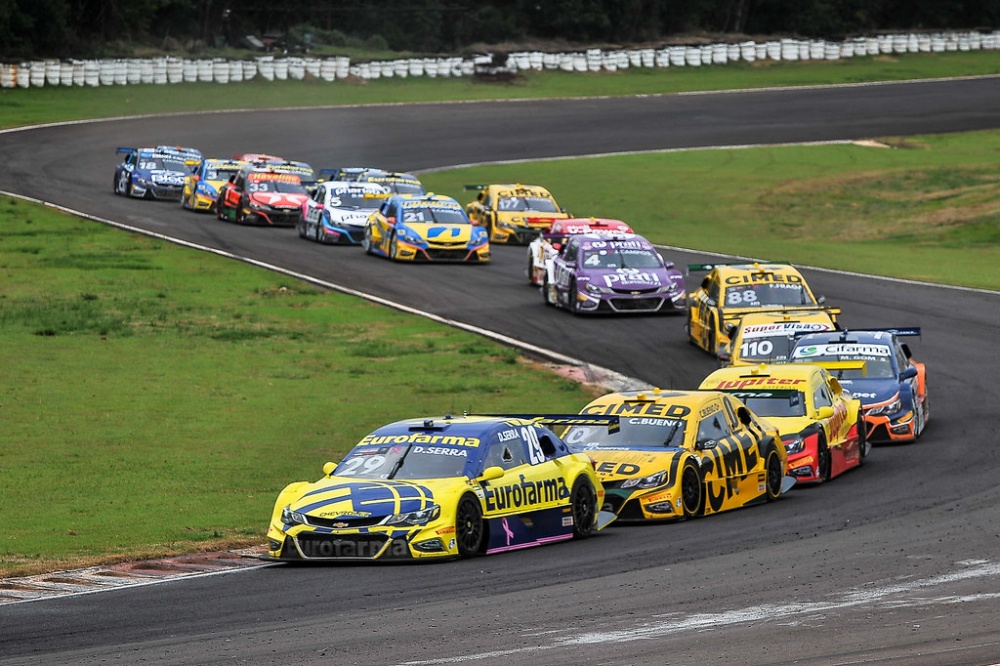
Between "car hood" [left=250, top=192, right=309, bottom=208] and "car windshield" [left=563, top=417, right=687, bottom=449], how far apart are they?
3064cm

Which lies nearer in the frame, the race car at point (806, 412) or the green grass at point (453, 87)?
the race car at point (806, 412)

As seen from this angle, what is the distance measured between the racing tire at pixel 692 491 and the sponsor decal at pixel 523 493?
1.72 m

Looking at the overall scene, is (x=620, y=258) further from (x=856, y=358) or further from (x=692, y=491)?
(x=692, y=491)

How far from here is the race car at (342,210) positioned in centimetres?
4450

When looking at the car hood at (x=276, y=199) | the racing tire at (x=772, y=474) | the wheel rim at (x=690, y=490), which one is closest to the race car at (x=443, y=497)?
the wheel rim at (x=690, y=490)

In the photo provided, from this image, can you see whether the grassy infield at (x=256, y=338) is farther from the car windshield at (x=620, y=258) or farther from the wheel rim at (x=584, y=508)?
the car windshield at (x=620, y=258)

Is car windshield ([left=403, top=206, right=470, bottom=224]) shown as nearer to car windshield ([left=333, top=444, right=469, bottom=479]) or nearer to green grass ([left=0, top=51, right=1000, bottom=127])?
car windshield ([left=333, top=444, right=469, bottom=479])

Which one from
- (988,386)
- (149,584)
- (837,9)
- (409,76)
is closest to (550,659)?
(149,584)

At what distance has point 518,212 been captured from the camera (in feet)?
151

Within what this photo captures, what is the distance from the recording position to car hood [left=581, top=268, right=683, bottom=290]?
34094 millimetres

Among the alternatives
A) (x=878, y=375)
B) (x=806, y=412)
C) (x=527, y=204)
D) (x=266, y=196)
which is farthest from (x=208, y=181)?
(x=806, y=412)

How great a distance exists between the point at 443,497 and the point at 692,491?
3674mm

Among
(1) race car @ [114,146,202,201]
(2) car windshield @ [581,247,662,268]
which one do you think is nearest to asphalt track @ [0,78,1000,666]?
(2) car windshield @ [581,247,662,268]

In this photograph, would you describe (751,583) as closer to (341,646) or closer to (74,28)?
(341,646)
